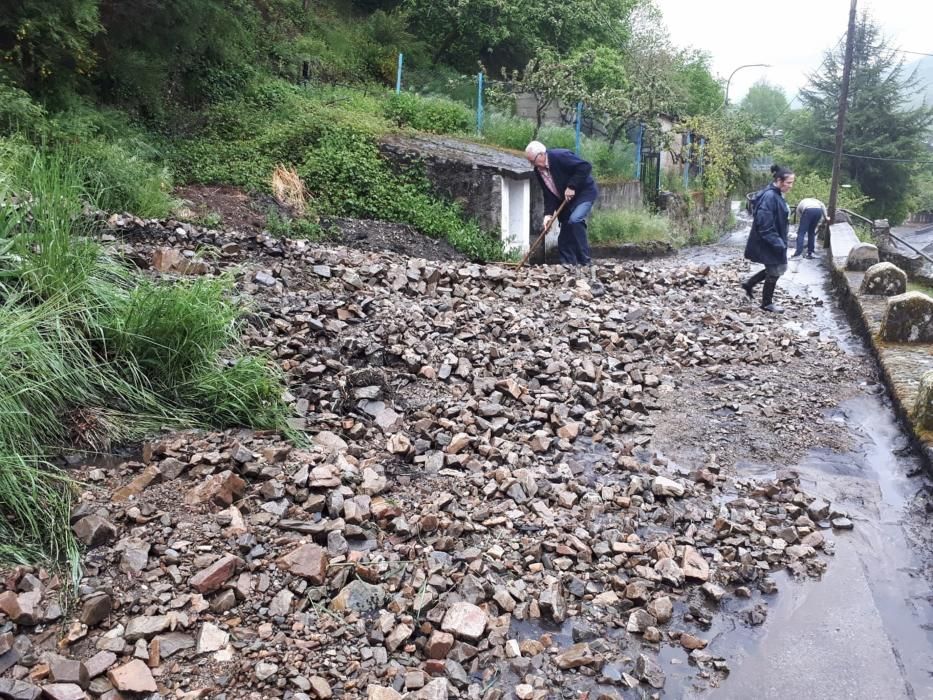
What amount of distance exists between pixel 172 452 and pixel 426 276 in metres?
3.95

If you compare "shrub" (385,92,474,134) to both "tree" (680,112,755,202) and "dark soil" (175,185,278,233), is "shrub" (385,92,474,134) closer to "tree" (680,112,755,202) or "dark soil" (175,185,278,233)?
"dark soil" (175,185,278,233)

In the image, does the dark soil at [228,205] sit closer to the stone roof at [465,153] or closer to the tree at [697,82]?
the stone roof at [465,153]

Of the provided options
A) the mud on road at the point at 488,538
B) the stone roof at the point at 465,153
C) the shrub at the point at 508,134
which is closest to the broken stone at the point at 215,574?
the mud on road at the point at 488,538

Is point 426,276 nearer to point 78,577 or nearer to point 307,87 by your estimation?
point 78,577

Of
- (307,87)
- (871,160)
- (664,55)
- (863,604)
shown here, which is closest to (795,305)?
(863,604)

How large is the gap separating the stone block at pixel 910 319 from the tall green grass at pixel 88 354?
18.3 feet

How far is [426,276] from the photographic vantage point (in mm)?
7312

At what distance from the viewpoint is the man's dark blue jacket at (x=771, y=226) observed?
8.38 meters

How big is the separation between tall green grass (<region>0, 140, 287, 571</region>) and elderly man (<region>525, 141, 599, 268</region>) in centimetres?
585

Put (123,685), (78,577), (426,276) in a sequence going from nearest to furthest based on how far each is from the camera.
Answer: (123,685)
(78,577)
(426,276)

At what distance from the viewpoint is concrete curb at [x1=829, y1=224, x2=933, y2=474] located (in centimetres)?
511

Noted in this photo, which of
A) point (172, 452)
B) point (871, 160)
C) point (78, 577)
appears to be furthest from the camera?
point (871, 160)

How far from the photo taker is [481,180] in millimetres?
11945

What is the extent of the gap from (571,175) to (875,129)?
105 ft
